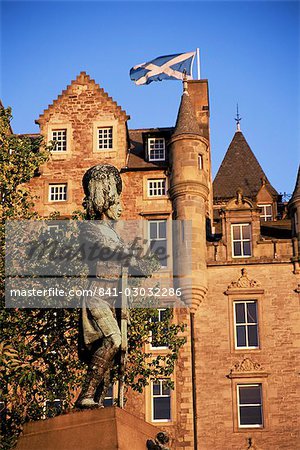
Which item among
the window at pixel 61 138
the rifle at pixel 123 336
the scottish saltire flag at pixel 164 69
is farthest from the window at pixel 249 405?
the rifle at pixel 123 336

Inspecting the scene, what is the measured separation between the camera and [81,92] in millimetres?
41875

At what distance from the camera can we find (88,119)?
4147 centimetres

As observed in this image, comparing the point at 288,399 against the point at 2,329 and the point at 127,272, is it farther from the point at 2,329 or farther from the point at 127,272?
the point at 127,272

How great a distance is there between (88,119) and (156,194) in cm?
524

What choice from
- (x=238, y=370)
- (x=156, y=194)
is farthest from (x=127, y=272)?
(x=156, y=194)

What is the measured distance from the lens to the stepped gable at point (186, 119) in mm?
39812

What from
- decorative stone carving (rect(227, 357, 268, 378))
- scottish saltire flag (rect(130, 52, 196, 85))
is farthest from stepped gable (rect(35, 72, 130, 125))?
decorative stone carving (rect(227, 357, 268, 378))

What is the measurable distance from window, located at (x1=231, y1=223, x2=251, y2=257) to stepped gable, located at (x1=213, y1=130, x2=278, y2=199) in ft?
30.9

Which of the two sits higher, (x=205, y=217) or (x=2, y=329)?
(x=205, y=217)

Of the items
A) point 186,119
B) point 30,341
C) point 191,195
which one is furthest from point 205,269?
point 30,341

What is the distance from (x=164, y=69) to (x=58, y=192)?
371 inches

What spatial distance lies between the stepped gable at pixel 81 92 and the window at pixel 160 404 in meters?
13.7

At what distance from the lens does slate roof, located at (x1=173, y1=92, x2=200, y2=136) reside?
3984cm

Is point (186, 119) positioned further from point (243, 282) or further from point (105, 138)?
point (243, 282)
